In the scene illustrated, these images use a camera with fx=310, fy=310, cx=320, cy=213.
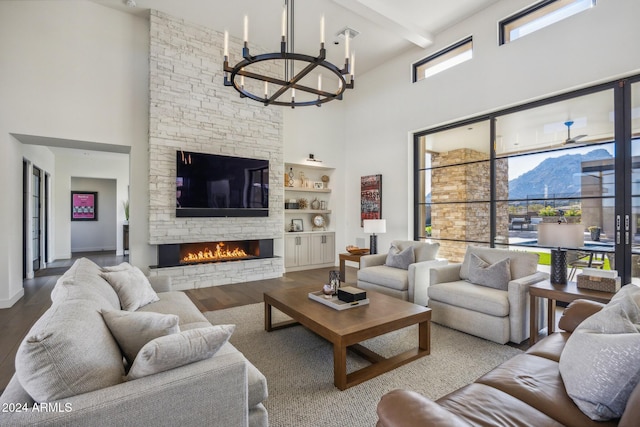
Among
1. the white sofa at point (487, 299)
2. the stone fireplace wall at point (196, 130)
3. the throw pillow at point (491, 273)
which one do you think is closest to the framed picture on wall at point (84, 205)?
the stone fireplace wall at point (196, 130)

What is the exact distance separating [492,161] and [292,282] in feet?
12.6

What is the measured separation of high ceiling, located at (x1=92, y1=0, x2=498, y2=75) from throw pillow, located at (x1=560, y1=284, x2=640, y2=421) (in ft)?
15.2

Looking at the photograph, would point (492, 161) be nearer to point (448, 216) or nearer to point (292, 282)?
point (448, 216)

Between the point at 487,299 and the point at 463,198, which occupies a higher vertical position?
the point at 463,198

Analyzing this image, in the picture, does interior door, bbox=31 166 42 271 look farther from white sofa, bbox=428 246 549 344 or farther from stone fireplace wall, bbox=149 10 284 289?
white sofa, bbox=428 246 549 344

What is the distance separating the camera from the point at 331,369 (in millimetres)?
2500

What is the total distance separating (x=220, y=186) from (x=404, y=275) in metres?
3.42

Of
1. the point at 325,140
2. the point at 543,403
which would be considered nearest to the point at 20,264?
the point at 325,140

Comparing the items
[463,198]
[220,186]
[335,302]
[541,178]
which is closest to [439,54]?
[463,198]

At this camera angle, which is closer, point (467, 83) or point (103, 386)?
point (103, 386)

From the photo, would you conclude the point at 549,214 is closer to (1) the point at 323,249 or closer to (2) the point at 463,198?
(2) the point at 463,198

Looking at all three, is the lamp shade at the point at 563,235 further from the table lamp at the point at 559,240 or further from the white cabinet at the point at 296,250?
the white cabinet at the point at 296,250

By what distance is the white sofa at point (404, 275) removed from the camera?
12.8 ft

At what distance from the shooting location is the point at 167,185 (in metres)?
5.04
